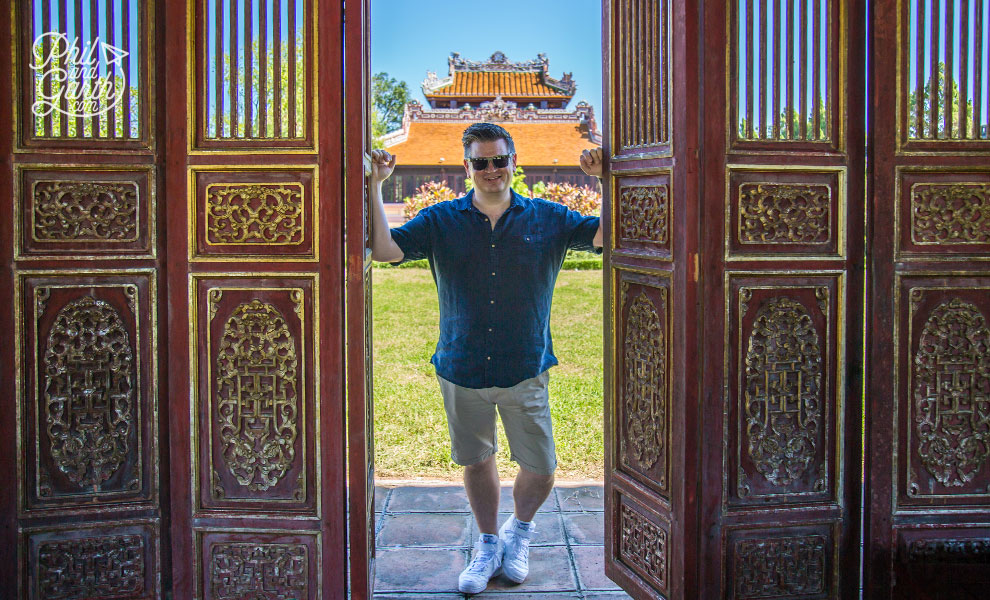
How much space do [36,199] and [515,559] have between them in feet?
7.52

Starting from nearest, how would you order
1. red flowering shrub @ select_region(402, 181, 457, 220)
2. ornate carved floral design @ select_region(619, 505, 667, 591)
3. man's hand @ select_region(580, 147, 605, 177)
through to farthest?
1. ornate carved floral design @ select_region(619, 505, 667, 591)
2. man's hand @ select_region(580, 147, 605, 177)
3. red flowering shrub @ select_region(402, 181, 457, 220)

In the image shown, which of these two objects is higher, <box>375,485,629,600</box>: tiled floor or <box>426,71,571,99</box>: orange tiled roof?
<box>426,71,571,99</box>: orange tiled roof

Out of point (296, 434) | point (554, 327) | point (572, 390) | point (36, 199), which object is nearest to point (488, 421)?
point (296, 434)

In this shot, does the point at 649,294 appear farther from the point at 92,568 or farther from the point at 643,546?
the point at 92,568

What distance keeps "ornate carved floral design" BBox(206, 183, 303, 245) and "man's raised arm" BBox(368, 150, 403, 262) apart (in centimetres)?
37

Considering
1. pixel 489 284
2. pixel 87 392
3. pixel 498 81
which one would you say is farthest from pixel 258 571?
pixel 498 81

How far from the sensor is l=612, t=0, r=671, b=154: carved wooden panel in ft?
9.43

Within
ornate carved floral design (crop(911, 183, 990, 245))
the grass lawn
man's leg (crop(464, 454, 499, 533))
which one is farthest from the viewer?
the grass lawn

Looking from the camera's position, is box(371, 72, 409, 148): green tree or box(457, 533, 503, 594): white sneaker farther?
box(371, 72, 409, 148): green tree

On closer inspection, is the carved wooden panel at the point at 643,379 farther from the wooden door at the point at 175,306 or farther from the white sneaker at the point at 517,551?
the wooden door at the point at 175,306

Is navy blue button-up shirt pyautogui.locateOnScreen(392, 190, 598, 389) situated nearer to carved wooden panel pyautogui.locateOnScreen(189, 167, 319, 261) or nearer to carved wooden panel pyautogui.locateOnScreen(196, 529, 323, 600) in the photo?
carved wooden panel pyautogui.locateOnScreen(189, 167, 319, 261)

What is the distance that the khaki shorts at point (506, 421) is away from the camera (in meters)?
3.29

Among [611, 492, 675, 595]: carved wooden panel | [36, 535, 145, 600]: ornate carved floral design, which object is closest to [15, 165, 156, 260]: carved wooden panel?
[36, 535, 145, 600]: ornate carved floral design

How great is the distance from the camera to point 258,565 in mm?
2842
